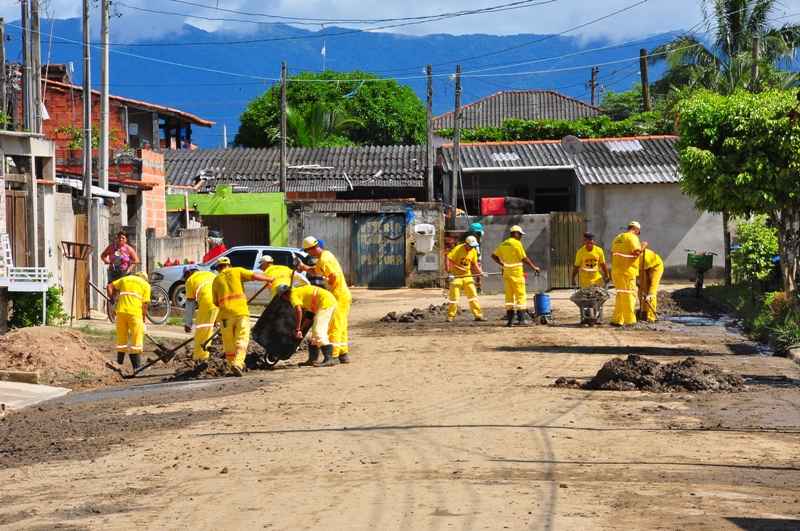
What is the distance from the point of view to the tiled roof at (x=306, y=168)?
43.8 m

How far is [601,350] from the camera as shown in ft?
61.0

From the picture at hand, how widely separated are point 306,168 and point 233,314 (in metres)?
29.0

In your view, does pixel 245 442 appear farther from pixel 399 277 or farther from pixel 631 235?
pixel 399 277

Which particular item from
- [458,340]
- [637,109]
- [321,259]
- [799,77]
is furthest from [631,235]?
[637,109]

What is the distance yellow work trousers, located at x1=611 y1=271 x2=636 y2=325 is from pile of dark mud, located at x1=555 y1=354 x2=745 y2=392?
7550 millimetres

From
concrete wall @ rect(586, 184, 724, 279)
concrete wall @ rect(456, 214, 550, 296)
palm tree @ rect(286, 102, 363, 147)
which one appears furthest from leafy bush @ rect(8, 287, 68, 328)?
palm tree @ rect(286, 102, 363, 147)

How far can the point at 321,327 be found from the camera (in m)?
16.5

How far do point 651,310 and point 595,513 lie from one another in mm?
16534

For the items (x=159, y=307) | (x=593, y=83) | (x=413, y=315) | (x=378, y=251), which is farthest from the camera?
(x=593, y=83)

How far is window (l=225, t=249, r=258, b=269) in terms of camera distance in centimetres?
2760

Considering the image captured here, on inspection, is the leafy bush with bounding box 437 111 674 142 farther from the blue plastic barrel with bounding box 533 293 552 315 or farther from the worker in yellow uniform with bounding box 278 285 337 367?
the worker in yellow uniform with bounding box 278 285 337 367

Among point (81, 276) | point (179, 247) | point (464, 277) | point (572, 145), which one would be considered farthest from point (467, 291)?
point (572, 145)

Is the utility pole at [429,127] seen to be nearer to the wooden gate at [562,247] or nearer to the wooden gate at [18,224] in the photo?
the wooden gate at [562,247]

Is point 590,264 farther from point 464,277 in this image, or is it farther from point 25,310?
point 25,310
